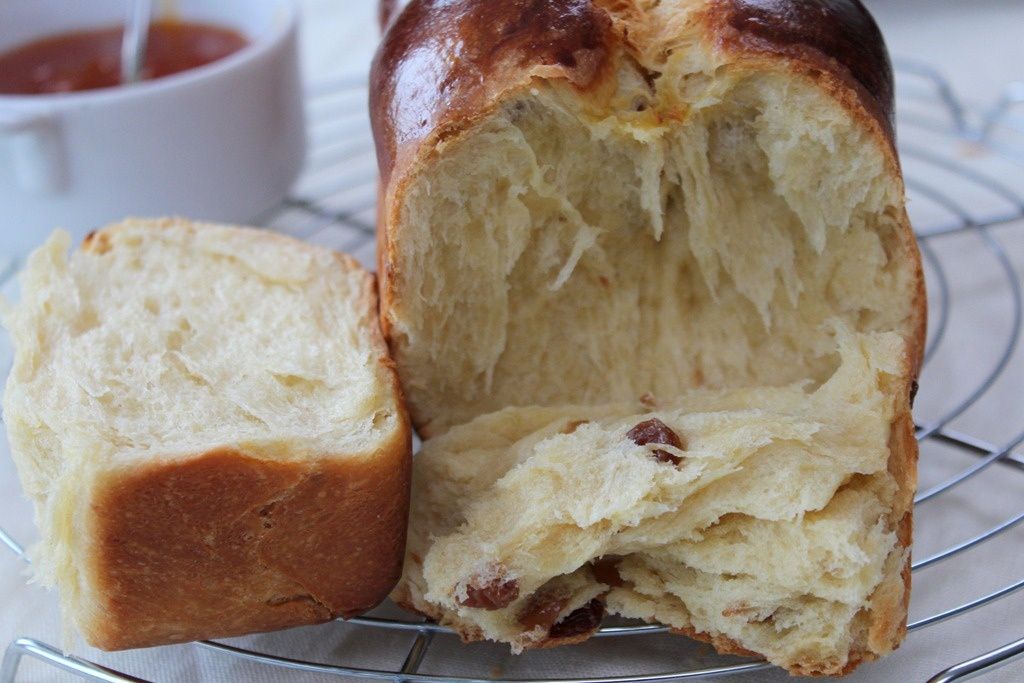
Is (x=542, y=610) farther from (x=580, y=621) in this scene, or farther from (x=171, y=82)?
(x=171, y=82)

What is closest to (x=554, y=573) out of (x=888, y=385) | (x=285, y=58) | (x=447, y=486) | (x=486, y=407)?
(x=447, y=486)

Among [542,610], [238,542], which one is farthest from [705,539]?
[238,542]

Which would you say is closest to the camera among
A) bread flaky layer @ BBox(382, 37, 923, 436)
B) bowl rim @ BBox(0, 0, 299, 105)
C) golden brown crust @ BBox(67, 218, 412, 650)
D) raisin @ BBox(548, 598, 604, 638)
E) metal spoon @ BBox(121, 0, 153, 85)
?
golden brown crust @ BBox(67, 218, 412, 650)

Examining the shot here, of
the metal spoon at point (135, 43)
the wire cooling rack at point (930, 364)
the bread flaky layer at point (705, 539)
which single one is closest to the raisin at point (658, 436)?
the bread flaky layer at point (705, 539)

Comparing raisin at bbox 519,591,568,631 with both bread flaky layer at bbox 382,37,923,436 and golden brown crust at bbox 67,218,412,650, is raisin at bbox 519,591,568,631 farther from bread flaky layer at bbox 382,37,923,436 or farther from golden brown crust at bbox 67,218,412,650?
bread flaky layer at bbox 382,37,923,436

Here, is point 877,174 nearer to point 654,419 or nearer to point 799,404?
point 799,404

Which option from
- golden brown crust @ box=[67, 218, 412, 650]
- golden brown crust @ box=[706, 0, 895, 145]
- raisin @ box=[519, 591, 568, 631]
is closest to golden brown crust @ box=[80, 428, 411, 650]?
golden brown crust @ box=[67, 218, 412, 650]

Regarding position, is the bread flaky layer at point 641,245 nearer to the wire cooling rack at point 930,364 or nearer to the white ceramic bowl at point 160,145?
the wire cooling rack at point 930,364
